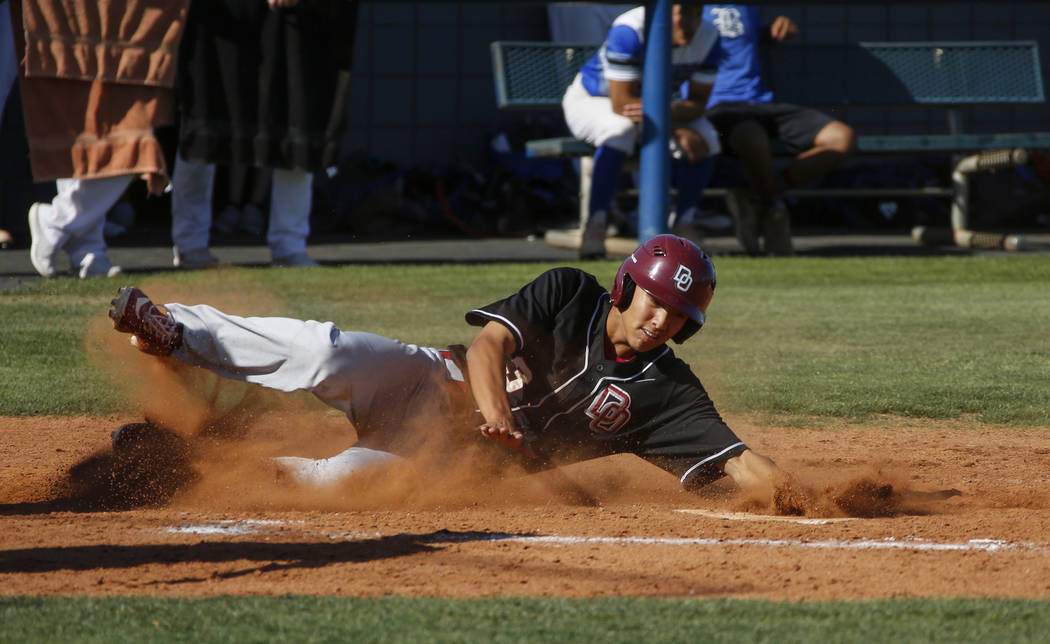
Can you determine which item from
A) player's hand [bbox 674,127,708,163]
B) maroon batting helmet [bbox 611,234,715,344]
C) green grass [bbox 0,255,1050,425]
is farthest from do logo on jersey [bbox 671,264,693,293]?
player's hand [bbox 674,127,708,163]

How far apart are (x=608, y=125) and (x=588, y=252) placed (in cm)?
97

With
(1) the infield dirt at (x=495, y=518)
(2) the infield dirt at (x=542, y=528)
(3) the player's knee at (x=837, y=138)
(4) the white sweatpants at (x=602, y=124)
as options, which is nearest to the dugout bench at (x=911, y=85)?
(3) the player's knee at (x=837, y=138)

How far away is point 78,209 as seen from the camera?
8.31m

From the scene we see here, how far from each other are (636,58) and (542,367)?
19.2 ft

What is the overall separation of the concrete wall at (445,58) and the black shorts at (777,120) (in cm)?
363

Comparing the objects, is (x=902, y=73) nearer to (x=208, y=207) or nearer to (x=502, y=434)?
(x=208, y=207)

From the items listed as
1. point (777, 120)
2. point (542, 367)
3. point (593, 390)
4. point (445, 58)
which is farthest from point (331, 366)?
point (445, 58)

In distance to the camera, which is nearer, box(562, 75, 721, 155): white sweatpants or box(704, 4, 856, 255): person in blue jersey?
box(562, 75, 721, 155): white sweatpants

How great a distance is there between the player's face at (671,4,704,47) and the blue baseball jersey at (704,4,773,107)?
892mm

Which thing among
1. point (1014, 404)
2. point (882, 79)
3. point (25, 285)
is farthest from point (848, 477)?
point (882, 79)

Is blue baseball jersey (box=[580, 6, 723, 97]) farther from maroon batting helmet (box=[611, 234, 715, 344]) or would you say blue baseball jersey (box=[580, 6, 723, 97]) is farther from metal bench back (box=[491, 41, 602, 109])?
maroon batting helmet (box=[611, 234, 715, 344])

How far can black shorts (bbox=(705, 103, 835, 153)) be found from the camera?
10.5 m

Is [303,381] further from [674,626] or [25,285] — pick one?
[25,285]

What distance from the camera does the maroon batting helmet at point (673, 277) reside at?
Answer: 4078 millimetres
